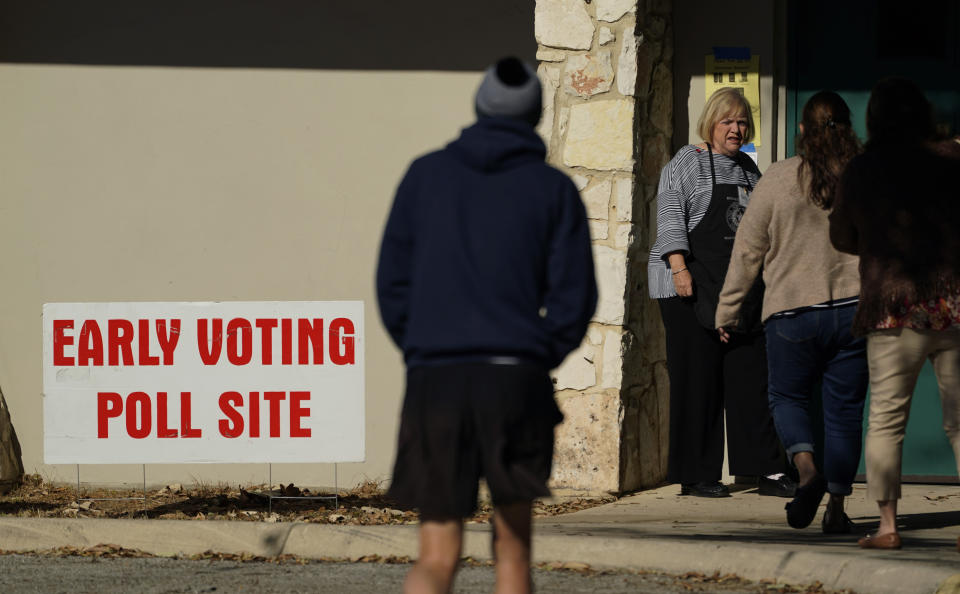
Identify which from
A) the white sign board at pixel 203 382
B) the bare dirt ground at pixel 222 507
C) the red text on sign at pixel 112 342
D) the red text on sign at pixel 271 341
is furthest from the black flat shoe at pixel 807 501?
the red text on sign at pixel 112 342

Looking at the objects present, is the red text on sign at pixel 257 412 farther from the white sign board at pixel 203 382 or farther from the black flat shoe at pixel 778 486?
the black flat shoe at pixel 778 486

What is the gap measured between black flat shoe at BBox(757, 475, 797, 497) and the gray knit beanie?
13.2 ft

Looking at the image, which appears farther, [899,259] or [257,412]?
[257,412]

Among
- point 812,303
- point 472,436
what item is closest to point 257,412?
point 812,303

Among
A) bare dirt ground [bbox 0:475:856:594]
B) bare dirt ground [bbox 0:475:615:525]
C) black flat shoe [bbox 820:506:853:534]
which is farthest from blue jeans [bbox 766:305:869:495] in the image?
bare dirt ground [bbox 0:475:615:525]

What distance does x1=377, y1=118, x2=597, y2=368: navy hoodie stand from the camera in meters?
3.28

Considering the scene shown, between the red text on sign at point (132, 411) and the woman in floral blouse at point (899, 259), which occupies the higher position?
the woman in floral blouse at point (899, 259)

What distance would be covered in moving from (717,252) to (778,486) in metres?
1.25

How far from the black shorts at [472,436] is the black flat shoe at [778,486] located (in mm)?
3977

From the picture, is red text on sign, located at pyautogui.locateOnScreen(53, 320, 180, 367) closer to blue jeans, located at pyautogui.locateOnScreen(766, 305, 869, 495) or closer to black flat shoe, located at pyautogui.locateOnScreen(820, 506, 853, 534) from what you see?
blue jeans, located at pyautogui.locateOnScreen(766, 305, 869, 495)

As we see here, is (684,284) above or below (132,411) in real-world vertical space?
above

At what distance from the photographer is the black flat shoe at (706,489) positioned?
711 centimetres

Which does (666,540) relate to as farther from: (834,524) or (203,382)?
(203,382)

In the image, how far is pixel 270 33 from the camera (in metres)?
8.16
